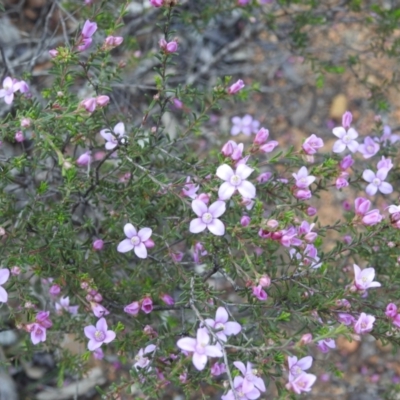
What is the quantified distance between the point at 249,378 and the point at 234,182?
2.77 ft

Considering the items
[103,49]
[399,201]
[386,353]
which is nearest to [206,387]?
[386,353]

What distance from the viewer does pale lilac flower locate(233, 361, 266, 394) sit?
2.54 metres

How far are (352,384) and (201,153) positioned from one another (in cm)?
247

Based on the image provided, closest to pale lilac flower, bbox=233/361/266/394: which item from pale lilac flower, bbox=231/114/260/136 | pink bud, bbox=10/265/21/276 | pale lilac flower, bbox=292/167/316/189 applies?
pale lilac flower, bbox=292/167/316/189

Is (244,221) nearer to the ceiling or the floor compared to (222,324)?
nearer to the ceiling

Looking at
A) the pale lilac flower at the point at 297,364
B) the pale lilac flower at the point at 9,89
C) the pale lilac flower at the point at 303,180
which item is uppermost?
the pale lilac flower at the point at 9,89

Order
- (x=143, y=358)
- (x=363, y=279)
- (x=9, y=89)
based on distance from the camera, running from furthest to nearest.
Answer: (x=9, y=89)
(x=143, y=358)
(x=363, y=279)

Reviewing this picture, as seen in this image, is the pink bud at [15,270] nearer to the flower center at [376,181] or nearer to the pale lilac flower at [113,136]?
the pale lilac flower at [113,136]

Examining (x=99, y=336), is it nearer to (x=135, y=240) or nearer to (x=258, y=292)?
(x=135, y=240)

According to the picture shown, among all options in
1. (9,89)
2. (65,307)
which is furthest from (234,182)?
(65,307)

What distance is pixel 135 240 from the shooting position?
293cm

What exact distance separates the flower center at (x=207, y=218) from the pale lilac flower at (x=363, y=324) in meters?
0.77

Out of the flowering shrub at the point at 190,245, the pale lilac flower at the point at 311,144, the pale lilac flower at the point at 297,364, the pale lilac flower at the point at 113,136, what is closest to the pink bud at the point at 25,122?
the flowering shrub at the point at 190,245

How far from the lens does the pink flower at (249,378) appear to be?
2541 millimetres
